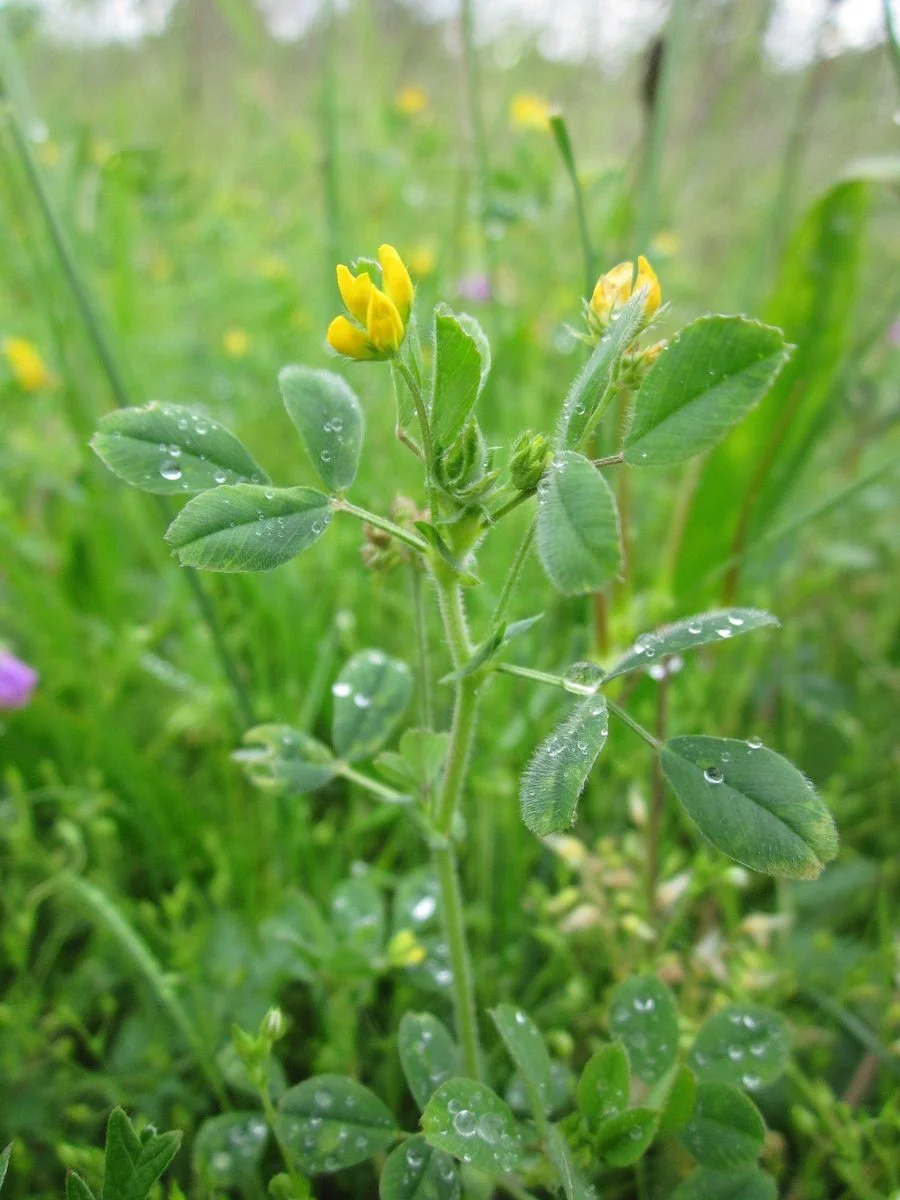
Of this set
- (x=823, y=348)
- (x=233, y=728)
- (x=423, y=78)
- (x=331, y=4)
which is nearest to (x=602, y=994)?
(x=233, y=728)

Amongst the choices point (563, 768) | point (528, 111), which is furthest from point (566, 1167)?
point (528, 111)

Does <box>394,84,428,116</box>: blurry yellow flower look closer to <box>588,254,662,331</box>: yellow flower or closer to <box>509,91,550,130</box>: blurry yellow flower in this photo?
<box>509,91,550,130</box>: blurry yellow flower

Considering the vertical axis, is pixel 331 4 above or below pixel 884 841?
above

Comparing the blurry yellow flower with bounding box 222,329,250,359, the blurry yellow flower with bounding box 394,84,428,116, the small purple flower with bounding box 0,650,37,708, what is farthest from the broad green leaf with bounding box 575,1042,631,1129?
the blurry yellow flower with bounding box 394,84,428,116

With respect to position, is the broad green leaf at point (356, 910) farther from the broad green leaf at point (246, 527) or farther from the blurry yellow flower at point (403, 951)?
the broad green leaf at point (246, 527)

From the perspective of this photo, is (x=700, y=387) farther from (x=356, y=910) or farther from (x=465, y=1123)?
(x=356, y=910)

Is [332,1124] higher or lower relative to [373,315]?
lower

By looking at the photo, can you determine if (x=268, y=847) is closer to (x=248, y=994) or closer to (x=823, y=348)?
(x=248, y=994)
